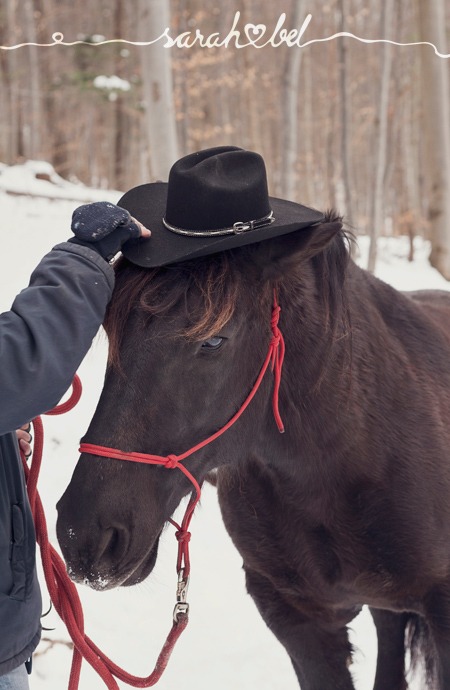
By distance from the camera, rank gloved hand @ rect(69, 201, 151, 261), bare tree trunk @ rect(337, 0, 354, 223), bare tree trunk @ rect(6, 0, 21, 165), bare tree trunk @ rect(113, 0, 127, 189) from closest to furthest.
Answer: gloved hand @ rect(69, 201, 151, 261) → bare tree trunk @ rect(337, 0, 354, 223) → bare tree trunk @ rect(6, 0, 21, 165) → bare tree trunk @ rect(113, 0, 127, 189)

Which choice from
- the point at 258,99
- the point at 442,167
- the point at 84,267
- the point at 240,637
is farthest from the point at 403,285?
the point at 258,99

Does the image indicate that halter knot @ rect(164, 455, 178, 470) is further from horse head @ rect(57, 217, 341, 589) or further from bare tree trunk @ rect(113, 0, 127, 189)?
bare tree trunk @ rect(113, 0, 127, 189)

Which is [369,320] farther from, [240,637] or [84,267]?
[240,637]

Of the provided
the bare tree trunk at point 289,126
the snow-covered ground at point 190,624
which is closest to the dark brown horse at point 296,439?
the snow-covered ground at point 190,624

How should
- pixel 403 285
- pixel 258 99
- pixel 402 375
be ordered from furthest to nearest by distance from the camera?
pixel 258 99 → pixel 403 285 → pixel 402 375

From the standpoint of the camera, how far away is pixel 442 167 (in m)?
10.8

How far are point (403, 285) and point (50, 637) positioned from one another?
785 cm

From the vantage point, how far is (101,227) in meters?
1.49

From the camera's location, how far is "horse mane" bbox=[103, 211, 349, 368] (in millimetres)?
1574

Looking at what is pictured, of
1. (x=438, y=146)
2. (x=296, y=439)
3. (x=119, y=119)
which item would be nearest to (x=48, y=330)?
(x=296, y=439)

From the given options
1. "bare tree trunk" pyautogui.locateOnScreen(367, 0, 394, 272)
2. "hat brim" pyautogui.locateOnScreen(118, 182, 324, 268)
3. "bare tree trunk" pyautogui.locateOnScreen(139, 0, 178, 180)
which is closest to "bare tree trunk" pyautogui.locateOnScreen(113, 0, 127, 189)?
"bare tree trunk" pyautogui.locateOnScreen(367, 0, 394, 272)

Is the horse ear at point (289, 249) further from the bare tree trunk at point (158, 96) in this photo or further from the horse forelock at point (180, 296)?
the bare tree trunk at point (158, 96)

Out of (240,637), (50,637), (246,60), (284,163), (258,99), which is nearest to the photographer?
(50,637)

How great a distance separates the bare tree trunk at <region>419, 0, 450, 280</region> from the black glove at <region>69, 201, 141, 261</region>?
32.4 feet
